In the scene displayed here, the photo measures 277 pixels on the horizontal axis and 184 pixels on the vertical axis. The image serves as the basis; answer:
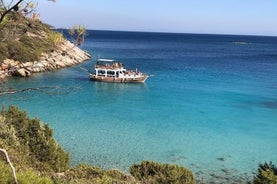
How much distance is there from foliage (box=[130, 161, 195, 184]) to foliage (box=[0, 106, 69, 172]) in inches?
139

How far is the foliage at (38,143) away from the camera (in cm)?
1698

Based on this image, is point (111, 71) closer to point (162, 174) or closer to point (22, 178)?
point (162, 174)

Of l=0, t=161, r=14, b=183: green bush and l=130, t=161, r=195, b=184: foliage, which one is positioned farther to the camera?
l=130, t=161, r=195, b=184: foliage

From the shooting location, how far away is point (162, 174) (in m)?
15.4

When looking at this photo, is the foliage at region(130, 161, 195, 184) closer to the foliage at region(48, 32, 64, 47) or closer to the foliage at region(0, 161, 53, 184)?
the foliage at region(0, 161, 53, 184)

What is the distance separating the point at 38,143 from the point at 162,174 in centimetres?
642

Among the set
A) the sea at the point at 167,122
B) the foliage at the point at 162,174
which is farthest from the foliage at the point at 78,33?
the foliage at the point at 162,174

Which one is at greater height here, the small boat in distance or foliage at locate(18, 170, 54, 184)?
foliage at locate(18, 170, 54, 184)

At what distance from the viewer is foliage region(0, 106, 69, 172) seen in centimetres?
1698

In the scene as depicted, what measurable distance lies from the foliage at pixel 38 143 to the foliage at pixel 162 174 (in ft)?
11.6

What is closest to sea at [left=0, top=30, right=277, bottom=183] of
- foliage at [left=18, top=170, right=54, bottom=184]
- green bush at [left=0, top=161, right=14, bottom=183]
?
green bush at [left=0, top=161, right=14, bottom=183]

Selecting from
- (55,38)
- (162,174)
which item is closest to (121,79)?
(162,174)

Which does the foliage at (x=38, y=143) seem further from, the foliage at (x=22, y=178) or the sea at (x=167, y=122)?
the foliage at (x=22, y=178)

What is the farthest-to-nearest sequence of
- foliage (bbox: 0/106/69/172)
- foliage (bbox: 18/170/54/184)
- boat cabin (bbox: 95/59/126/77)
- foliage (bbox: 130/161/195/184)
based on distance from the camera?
boat cabin (bbox: 95/59/126/77) < foliage (bbox: 0/106/69/172) < foliage (bbox: 130/161/195/184) < foliage (bbox: 18/170/54/184)
